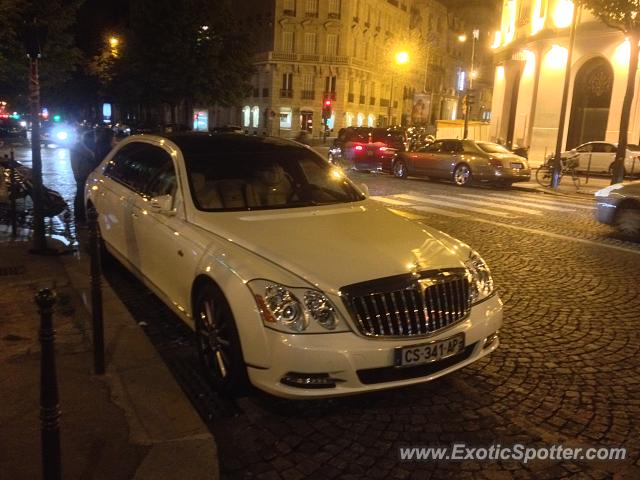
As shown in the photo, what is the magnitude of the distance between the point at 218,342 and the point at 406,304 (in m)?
1.24

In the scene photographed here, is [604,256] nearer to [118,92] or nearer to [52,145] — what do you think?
[52,145]

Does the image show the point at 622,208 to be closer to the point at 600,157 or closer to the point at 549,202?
the point at 549,202

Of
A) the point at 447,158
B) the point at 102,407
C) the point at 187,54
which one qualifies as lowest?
the point at 102,407

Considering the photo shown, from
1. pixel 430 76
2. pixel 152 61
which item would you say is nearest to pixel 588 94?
pixel 152 61

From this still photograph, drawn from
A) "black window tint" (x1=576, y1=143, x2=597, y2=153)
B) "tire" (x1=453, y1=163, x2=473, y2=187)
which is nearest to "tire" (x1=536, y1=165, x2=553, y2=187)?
"tire" (x1=453, y1=163, x2=473, y2=187)

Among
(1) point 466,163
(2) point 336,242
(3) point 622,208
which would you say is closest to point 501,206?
(3) point 622,208

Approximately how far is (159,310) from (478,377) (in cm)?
300

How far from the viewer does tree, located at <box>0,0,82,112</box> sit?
9711 millimetres

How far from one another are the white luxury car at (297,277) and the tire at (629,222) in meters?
6.33

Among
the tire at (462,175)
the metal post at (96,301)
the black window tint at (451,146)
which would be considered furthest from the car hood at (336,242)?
the black window tint at (451,146)

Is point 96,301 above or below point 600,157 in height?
below

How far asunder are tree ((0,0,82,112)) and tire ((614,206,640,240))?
9.84 m

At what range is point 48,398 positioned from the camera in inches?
93.5

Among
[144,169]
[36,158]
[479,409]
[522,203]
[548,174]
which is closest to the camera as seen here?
[479,409]
